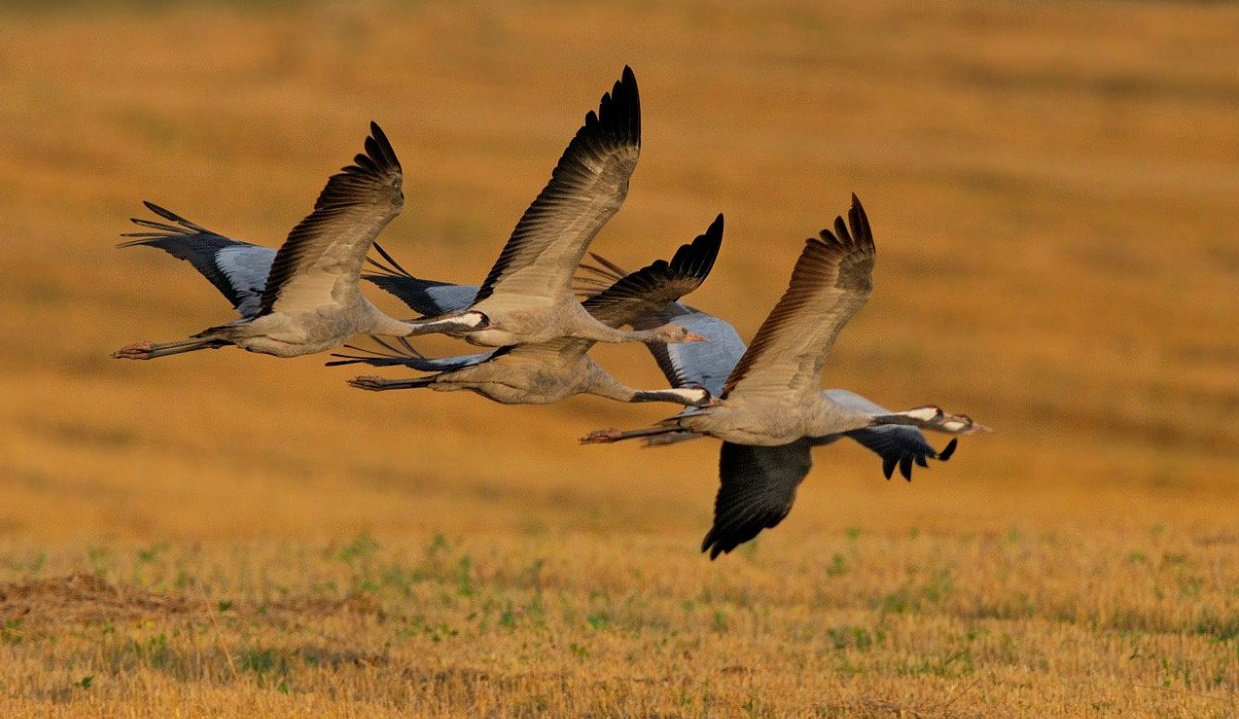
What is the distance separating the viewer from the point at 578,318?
1039 cm

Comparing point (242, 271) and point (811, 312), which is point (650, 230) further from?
point (811, 312)

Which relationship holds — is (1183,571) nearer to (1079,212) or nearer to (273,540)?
(273,540)

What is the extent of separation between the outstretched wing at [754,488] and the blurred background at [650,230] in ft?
17.9

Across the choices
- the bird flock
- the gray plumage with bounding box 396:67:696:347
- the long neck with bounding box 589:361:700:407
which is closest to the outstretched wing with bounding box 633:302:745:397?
the bird flock

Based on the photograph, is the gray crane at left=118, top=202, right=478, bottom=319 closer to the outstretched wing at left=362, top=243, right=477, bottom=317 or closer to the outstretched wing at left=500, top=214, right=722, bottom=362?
the outstretched wing at left=362, top=243, right=477, bottom=317

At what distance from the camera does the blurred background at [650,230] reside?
80.7 feet

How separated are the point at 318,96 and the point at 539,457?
18.0 m

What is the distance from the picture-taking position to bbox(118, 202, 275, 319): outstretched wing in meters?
11.3

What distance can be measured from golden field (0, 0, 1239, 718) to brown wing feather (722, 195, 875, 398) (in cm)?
183

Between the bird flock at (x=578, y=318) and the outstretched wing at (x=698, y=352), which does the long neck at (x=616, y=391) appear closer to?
the bird flock at (x=578, y=318)

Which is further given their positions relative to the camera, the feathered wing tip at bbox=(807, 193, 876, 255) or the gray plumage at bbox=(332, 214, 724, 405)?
the gray plumage at bbox=(332, 214, 724, 405)

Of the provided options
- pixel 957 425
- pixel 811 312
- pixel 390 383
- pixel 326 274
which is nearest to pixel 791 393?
pixel 811 312

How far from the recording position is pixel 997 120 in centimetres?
4128

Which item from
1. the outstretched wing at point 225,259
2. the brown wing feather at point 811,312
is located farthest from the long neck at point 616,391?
the outstretched wing at point 225,259
